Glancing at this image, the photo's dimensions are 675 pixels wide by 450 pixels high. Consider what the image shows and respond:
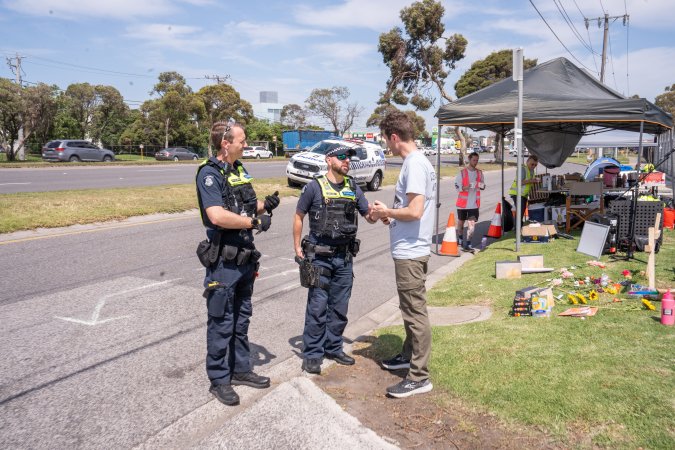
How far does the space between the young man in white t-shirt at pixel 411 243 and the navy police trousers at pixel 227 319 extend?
3.81 feet

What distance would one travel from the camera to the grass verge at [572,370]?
3.37 meters

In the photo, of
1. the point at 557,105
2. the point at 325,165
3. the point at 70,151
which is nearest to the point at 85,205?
the point at 325,165

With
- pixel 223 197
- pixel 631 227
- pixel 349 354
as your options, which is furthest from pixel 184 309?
pixel 631 227

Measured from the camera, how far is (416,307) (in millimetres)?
4020

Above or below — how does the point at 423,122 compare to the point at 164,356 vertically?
above

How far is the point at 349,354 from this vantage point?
4.97 m

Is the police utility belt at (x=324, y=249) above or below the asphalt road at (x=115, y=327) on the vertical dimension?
above

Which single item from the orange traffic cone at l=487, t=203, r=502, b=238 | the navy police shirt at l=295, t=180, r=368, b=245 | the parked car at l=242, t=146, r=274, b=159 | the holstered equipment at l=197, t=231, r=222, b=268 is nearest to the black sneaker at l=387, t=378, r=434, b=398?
the navy police shirt at l=295, t=180, r=368, b=245

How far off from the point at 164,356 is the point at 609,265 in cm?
653

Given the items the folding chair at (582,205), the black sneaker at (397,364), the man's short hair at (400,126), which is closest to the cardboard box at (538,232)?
the folding chair at (582,205)

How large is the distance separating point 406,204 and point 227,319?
5.24 ft

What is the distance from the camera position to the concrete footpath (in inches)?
133

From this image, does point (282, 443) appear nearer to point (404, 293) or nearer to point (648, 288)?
point (404, 293)

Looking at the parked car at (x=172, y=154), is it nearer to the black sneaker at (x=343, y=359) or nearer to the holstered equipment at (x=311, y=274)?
the black sneaker at (x=343, y=359)
